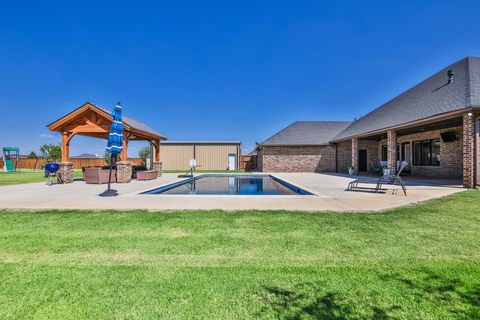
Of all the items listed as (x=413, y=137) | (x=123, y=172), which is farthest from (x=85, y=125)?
(x=413, y=137)

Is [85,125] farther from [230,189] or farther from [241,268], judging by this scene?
[241,268]

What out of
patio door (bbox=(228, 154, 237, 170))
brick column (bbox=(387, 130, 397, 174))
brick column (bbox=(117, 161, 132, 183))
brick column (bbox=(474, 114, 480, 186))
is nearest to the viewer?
brick column (bbox=(474, 114, 480, 186))

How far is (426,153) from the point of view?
54.2 ft

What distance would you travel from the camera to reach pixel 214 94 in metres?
29.8

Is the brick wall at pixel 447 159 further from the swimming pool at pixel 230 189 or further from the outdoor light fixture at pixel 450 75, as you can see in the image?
the swimming pool at pixel 230 189

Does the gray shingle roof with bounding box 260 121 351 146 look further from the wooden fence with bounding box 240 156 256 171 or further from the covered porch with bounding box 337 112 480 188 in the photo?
the wooden fence with bounding box 240 156 256 171

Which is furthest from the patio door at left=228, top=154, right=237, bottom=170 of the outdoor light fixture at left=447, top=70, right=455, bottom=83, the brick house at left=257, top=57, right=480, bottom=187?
the outdoor light fixture at left=447, top=70, right=455, bottom=83

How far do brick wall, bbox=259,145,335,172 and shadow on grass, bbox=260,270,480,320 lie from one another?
71.7 feet

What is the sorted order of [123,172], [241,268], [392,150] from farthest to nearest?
[392,150] → [123,172] → [241,268]

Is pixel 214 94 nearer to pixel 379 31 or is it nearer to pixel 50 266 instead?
pixel 379 31

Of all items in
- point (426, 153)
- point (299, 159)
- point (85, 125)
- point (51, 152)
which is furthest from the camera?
point (51, 152)

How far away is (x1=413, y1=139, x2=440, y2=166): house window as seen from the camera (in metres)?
15.6

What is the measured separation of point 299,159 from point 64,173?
19.2 m

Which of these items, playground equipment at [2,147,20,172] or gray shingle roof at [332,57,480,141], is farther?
playground equipment at [2,147,20,172]
